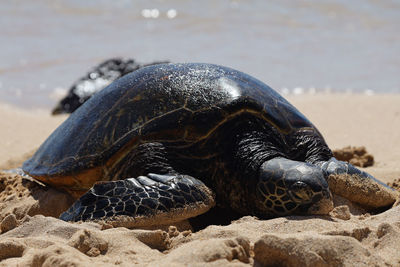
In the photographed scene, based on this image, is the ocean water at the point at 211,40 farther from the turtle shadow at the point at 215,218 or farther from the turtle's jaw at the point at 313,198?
the turtle's jaw at the point at 313,198

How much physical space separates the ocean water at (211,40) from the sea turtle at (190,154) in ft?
20.7

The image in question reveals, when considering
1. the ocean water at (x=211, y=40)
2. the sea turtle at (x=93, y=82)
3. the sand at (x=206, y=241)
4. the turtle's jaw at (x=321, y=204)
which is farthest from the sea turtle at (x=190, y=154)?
the ocean water at (x=211, y=40)

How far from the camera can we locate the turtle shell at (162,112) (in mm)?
3213

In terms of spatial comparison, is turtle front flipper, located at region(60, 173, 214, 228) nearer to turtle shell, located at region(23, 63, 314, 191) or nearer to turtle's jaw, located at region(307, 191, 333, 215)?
turtle shell, located at region(23, 63, 314, 191)

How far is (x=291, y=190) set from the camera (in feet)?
9.29

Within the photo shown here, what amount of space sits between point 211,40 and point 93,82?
14.9 ft

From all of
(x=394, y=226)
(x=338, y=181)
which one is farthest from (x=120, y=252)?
(x=338, y=181)

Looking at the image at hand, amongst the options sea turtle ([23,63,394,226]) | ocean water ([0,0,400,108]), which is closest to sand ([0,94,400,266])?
sea turtle ([23,63,394,226])

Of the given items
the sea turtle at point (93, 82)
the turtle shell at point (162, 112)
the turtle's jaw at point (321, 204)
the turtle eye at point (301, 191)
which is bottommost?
the sea turtle at point (93, 82)

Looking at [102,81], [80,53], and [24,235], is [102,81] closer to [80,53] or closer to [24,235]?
[80,53]

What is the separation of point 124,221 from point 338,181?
124 cm

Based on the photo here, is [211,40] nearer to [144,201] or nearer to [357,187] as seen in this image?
[357,187]

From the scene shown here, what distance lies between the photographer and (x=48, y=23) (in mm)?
14250

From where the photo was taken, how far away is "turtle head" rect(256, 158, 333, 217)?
110 inches
